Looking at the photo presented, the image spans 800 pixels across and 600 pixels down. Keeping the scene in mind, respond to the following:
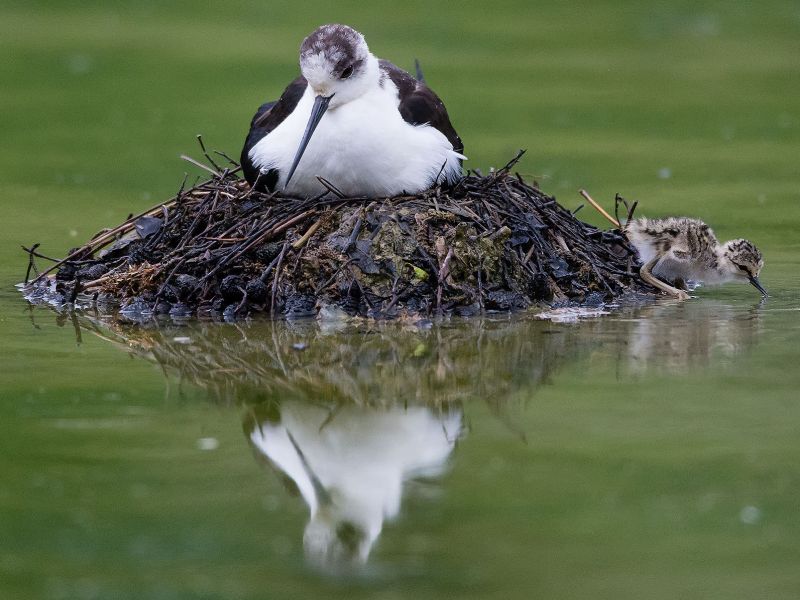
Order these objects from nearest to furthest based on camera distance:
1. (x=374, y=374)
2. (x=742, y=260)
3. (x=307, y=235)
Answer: (x=374, y=374) < (x=307, y=235) < (x=742, y=260)

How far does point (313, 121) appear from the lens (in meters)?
7.60

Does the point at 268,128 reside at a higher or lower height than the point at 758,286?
higher

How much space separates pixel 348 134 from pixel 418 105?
50 centimetres

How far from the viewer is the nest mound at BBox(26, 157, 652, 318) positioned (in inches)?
299

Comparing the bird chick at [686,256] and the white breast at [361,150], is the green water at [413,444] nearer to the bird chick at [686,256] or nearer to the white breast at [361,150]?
the bird chick at [686,256]

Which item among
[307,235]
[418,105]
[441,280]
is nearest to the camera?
[441,280]

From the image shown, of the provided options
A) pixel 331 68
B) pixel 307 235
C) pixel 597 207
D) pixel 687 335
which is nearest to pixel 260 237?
pixel 307 235

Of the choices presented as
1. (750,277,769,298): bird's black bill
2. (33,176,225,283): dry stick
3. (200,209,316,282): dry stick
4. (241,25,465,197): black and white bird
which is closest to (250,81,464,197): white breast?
(241,25,465,197): black and white bird

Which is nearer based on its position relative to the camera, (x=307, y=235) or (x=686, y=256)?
(x=307, y=235)

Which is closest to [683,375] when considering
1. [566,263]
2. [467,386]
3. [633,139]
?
[467,386]

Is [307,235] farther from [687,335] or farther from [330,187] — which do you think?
[687,335]

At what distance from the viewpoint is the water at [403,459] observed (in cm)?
452

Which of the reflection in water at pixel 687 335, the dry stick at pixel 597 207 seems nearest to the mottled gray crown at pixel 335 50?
the dry stick at pixel 597 207

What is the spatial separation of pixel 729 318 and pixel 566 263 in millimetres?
869
